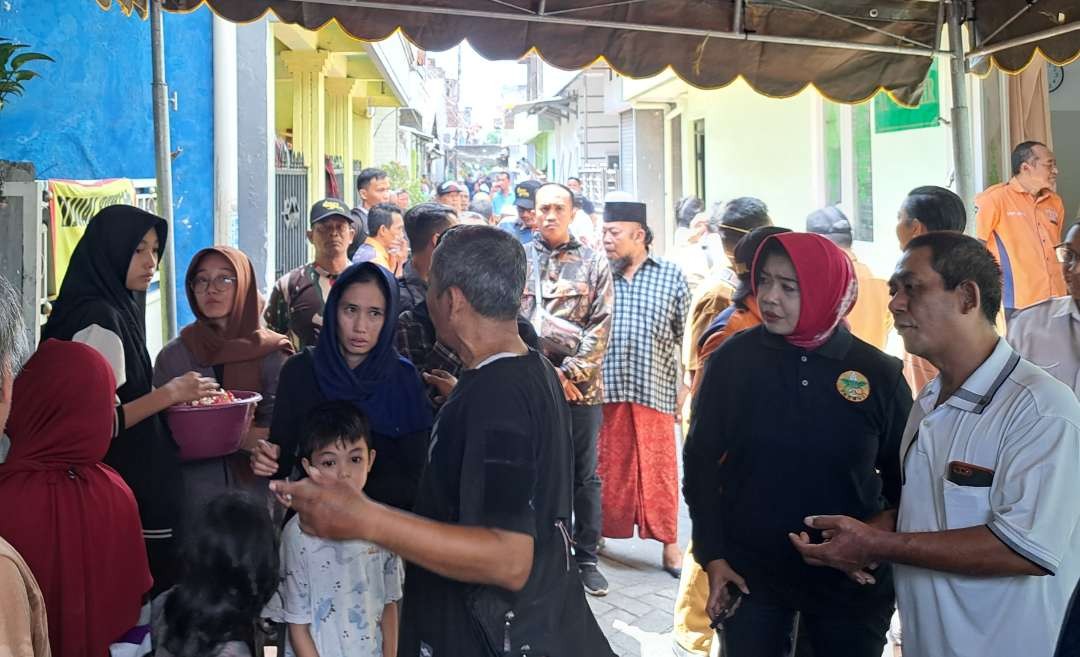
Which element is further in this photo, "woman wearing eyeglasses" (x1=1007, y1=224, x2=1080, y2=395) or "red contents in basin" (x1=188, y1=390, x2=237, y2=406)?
"red contents in basin" (x1=188, y1=390, x2=237, y2=406)

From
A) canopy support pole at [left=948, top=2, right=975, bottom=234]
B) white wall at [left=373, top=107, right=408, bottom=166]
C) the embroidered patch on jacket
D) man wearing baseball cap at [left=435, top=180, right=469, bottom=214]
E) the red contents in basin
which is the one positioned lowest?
the red contents in basin

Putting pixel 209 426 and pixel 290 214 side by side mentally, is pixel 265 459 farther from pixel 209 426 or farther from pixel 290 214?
pixel 290 214

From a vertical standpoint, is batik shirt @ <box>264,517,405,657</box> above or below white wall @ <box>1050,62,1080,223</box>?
below

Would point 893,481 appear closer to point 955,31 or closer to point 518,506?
point 518,506

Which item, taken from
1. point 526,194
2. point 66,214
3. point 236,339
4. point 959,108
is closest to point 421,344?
point 236,339

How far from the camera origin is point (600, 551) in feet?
20.8

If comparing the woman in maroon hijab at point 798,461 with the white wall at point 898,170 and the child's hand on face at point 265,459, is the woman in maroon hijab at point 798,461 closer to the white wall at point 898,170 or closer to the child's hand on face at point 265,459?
the child's hand on face at point 265,459

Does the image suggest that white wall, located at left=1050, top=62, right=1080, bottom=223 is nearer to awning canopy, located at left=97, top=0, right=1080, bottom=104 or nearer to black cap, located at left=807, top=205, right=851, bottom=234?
black cap, located at left=807, top=205, right=851, bottom=234

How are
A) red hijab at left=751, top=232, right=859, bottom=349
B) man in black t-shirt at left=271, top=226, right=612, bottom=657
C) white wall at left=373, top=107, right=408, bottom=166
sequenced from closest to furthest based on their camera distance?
man in black t-shirt at left=271, top=226, right=612, bottom=657
red hijab at left=751, top=232, right=859, bottom=349
white wall at left=373, top=107, right=408, bottom=166

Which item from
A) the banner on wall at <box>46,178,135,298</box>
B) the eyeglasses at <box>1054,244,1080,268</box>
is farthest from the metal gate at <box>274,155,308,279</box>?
the eyeglasses at <box>1054,244,1080,268</box>

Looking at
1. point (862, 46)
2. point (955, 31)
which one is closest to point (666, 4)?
point (862, 46)

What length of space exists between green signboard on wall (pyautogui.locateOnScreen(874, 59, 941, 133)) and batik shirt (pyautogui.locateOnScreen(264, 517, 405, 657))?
230 inches

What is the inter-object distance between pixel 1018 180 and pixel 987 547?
208 inches

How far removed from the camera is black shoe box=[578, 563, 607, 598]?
554cm
